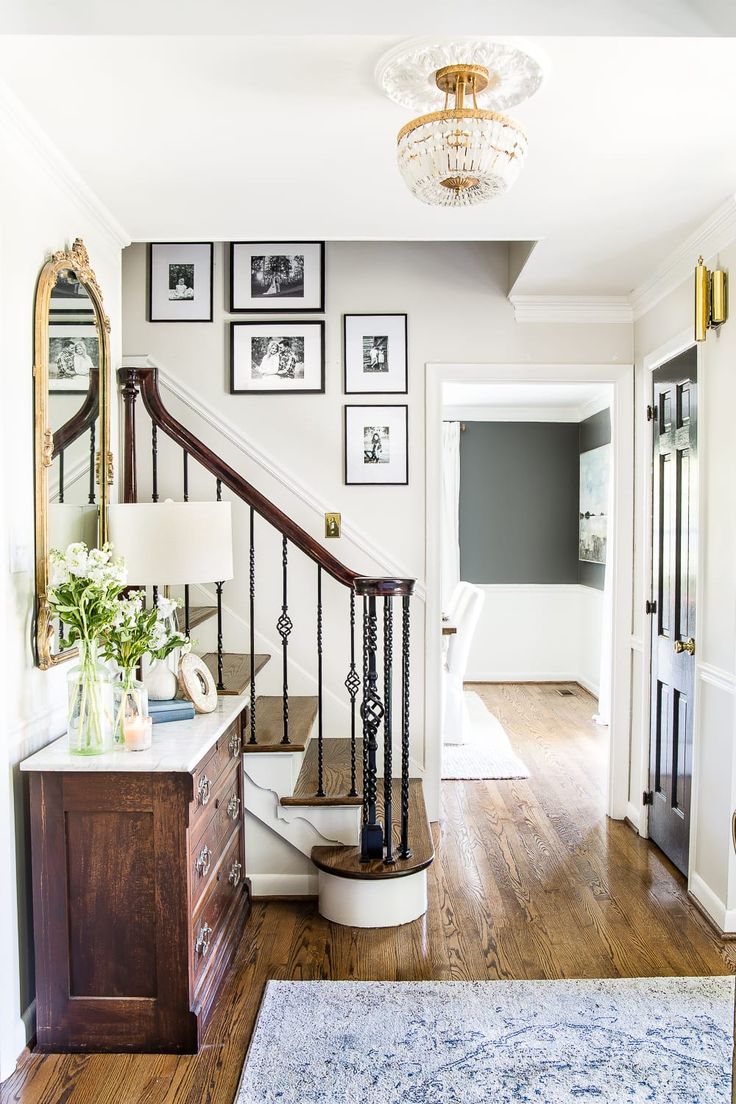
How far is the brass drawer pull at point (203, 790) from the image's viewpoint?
7.57 feet

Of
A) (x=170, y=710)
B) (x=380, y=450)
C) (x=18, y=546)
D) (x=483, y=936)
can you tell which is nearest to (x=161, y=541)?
Answer: (x=18, y=546)

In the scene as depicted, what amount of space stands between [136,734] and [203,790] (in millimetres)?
262

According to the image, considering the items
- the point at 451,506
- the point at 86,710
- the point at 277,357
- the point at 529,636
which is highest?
the point at 277,357

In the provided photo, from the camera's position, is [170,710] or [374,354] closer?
[170,710]

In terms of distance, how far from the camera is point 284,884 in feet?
10.2

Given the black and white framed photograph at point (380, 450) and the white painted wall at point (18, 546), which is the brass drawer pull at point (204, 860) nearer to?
the white painted wall at point (18, 546)

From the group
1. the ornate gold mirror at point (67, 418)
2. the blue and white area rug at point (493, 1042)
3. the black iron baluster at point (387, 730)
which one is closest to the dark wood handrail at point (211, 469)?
the ornate gold mirror at point (67, 418)

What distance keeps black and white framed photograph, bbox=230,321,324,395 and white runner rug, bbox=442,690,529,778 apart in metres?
2.36

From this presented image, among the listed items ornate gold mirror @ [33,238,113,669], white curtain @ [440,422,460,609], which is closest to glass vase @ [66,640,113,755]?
ornate gold mirror @ [33,238,113,669]

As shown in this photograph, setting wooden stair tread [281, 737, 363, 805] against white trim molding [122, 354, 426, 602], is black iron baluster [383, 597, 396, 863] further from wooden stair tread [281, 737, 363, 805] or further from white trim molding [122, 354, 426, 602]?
white trim molding [122, 354, 426, 602]

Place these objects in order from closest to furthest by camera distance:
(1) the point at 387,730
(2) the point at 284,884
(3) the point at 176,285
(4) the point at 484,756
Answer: (1) the point at 387,730 < (2) the point at 284,884 < (3) the point at 176,285 < (4) the point at 484,756

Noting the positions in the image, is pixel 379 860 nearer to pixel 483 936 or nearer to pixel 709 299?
pixel 483 936

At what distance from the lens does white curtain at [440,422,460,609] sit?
24.5 feet

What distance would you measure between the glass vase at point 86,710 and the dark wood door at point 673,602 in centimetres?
221
